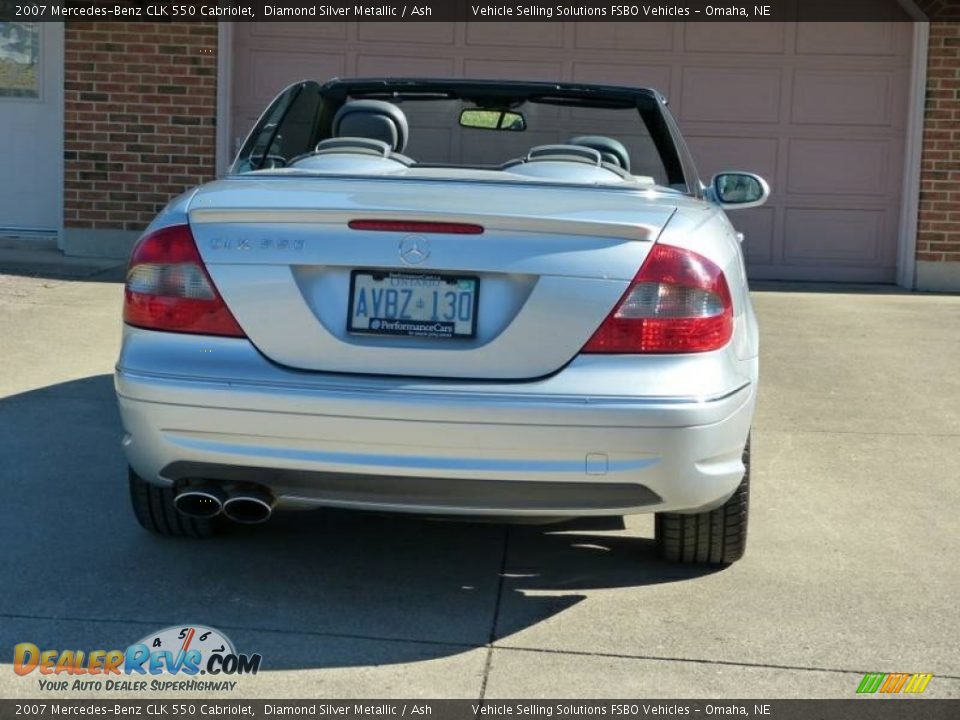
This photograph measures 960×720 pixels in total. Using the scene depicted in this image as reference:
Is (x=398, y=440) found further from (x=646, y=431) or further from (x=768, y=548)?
(x=768, y=548)

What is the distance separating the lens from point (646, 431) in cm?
379

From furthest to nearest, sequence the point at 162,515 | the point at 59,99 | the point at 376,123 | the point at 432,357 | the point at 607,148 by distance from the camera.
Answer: the point at 59,99
the point at 376,123
the point at 607,148
the point at 162,515
the point at 432,357

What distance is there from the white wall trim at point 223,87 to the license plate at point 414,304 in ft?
26.8

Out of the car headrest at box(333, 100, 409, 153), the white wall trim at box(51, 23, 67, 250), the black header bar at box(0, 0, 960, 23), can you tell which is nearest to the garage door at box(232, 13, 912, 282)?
the black header bar at box(0, 0, 960, 23)

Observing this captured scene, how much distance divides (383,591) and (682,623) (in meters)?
0.86

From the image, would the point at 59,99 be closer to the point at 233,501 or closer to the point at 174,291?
the point at 174,291

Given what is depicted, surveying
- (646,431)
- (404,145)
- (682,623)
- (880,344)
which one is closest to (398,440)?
(646,431)

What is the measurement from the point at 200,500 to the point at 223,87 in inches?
327

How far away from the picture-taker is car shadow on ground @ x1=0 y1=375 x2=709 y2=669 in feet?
12.9

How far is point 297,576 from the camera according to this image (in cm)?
445

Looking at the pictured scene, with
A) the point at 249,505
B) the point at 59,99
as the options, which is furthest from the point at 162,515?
the point at 59,99

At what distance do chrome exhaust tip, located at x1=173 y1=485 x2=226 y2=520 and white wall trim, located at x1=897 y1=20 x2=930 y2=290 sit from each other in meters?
8.93

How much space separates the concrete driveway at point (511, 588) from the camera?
3.75 meters

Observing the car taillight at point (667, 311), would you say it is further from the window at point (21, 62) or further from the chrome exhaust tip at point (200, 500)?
the window at point (21, 62)
